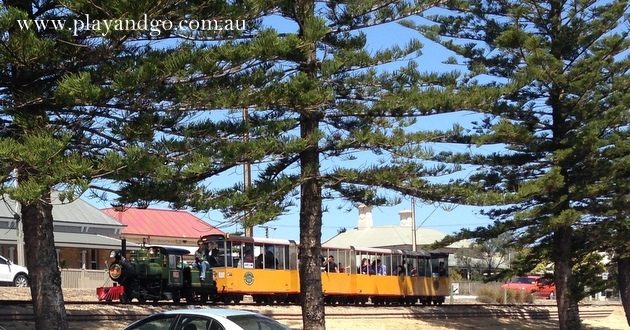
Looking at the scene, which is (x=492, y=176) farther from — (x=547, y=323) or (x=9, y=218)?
(x=9, y=218)

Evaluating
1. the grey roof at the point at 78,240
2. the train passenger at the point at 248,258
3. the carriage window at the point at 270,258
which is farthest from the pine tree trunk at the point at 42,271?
the grey roof at the point at 78,240

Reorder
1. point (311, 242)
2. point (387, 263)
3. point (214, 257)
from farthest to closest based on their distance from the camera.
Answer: point (387, 263)
point (214, 257)
point (311, 242)

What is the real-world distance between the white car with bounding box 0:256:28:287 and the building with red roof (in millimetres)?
17163

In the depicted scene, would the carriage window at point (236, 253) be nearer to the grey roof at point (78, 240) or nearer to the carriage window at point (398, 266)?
the carriage window at point (398, 266)

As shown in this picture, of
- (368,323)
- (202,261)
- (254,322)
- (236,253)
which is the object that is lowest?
(368,323)

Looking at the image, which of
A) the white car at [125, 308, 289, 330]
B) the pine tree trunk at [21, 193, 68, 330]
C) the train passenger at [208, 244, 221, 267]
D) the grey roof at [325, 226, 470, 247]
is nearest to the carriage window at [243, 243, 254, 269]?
the train passenger at [208, 244, 221, 267]

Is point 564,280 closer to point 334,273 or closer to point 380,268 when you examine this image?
point 380,268

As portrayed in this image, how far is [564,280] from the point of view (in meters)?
28.4

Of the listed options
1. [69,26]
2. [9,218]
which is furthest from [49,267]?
[9,218]

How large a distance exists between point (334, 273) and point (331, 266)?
322 mm

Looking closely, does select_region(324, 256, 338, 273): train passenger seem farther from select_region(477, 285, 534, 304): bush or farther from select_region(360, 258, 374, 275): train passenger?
select_region(477, 285, 534, 304): bush

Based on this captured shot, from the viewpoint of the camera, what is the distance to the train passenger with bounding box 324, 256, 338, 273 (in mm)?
29672

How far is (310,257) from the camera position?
18938 millimetres

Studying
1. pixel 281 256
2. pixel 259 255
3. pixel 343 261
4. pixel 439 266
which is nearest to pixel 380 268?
pixel 343 261
